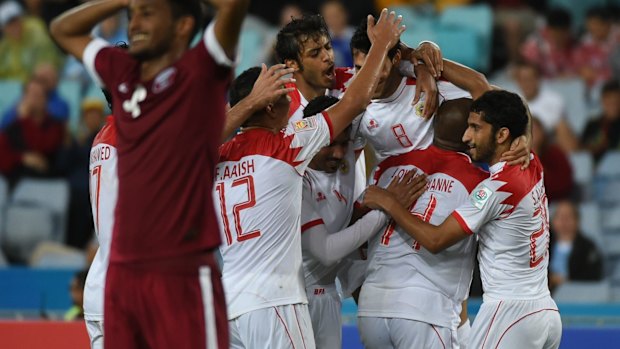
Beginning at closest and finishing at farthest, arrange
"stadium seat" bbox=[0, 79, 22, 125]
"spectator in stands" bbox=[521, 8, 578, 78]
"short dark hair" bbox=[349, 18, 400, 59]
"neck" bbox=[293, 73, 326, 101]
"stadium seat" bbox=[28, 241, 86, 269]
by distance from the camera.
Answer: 1. "short dark hair" bbox=[349, 18, 400, 59]
2. "neck" bbox=[293, 73, 326, 101]
3. "stadium seat" bbox=[28, 241, 86, 269]
4. "spectator in stands" bbox=[521, 8, 578, 78]
5. "stadium seat" bbox=[0, 79, 22, 125]

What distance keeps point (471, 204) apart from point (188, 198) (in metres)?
1.99

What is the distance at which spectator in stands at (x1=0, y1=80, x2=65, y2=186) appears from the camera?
1234cm

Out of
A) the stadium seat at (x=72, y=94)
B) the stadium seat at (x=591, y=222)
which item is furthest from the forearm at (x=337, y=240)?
the stadium seat at (x=72, y=94)

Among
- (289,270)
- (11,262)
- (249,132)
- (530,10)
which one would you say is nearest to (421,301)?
(289,270)

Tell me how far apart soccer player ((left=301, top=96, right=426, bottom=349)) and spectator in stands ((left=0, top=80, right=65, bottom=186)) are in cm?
651

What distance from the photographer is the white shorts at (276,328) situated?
5.61 m

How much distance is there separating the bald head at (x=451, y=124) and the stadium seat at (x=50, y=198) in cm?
635

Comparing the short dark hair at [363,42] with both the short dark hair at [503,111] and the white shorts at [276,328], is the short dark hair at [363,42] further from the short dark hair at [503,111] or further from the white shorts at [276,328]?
the white shorts at [276,328]

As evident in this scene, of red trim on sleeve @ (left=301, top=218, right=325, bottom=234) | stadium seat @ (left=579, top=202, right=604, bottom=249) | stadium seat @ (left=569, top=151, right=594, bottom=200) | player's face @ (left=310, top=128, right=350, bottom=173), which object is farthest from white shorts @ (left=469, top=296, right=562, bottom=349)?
stadium seat @ (left=569, top=151, right=594, bottom=200)

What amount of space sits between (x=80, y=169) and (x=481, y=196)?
23.0 ft

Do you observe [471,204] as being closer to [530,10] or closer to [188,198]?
[188,198]

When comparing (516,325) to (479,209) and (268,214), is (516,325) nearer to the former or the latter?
(479,209)

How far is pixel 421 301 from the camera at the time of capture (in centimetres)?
614

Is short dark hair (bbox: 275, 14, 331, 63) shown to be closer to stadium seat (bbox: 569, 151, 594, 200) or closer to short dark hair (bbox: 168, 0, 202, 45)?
short dark hair (bbox: 168, 0, 202, 45)
